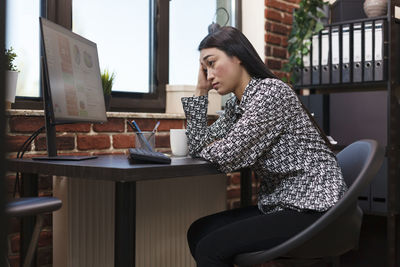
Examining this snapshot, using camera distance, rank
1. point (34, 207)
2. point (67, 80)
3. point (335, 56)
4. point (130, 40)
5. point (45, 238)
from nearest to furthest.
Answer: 1. point (34, 207)
2. point (67, 80)
3. point (45, 238)
4. point (130, 40)
5. point (335, 56)

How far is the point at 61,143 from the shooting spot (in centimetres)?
182

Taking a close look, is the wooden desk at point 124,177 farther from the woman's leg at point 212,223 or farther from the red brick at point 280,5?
the red brick at point 280,5

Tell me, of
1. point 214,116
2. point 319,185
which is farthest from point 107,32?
point 319,185

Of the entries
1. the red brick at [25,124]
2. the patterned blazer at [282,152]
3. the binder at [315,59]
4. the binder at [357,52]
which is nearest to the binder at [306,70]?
the binder at [315,59]

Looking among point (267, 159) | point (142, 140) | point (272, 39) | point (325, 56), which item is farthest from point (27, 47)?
point (325, 56)

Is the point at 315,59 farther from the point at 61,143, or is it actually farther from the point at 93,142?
the point at 61,143

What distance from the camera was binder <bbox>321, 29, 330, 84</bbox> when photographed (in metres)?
2.65

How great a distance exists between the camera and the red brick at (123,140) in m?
2.02

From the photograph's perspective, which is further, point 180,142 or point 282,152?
point 180,142

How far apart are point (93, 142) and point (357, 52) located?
1540 millimetres

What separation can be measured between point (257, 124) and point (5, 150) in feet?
3.65

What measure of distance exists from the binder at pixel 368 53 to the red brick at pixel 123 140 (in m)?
1.34

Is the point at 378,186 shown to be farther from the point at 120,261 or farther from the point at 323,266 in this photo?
the point at 120,261

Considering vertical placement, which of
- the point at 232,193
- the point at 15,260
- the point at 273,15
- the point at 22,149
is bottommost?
the point at 15,260
